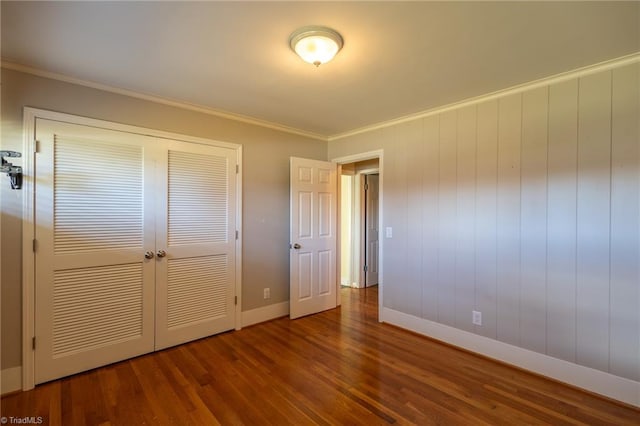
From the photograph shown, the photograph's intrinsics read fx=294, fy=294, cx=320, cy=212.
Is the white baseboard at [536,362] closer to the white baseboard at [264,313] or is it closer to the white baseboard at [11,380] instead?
the white baseboard at [264,313]

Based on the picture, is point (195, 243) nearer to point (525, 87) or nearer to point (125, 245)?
point (125, 245)

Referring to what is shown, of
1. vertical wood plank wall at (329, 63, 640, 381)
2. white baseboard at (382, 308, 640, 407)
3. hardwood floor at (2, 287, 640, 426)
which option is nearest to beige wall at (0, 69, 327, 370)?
hardwood floor at (2, 287, 640, 426)

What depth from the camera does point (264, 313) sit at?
360 cm

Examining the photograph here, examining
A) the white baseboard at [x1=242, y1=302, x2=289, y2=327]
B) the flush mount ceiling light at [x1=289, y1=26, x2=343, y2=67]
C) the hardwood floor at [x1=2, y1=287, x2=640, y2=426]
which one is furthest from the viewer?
the white baseboard at [x1=242, y1=302, x2=289, y2=327]

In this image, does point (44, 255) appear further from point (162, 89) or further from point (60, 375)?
point (162, 89)

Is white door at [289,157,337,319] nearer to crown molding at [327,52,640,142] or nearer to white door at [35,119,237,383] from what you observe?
white door at [35,119,237,383]

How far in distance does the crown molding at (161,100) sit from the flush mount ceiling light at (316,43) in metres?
1.57

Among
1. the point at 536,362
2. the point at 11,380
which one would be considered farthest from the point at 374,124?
the point at 11,380

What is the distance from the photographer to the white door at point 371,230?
538cm

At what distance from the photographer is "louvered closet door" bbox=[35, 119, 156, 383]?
90.0 inches

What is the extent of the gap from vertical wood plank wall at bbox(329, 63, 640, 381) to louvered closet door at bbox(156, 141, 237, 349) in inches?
78.1

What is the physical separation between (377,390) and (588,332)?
5.41 ft

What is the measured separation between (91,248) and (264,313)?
1920mm

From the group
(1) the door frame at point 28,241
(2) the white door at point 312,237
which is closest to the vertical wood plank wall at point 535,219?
(2) the white door at point 312,237
